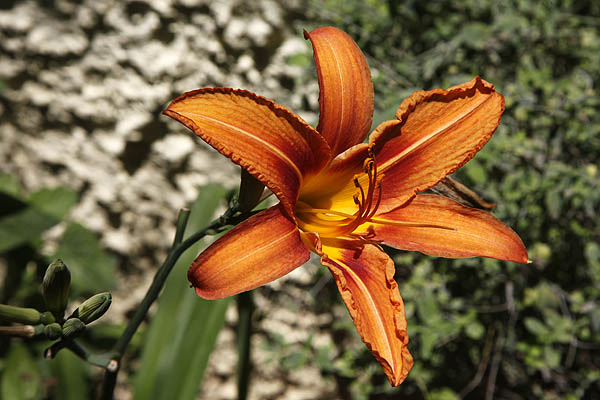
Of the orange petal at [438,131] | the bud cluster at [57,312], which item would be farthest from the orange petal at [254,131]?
the bud cluster at [57,312]

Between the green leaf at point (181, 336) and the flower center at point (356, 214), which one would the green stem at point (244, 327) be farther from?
the flower center at point (356, 214)

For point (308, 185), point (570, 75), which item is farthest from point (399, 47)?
point (308, 185)

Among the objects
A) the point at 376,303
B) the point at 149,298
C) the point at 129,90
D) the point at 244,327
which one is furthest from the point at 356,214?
the point at 129,90

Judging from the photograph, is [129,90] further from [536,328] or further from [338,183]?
[536,328]

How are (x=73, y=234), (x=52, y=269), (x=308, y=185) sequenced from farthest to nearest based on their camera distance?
1. (x=73, y=234)
2. (x=308, y=185)
3. (x=52, y=269)

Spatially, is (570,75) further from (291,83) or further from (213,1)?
(213,1)

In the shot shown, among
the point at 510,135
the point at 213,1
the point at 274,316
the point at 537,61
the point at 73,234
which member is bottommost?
the point at 274,316

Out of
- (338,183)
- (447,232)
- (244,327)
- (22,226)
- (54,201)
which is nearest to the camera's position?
(447,232)
